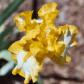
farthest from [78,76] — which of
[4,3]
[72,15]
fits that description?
[4,3]

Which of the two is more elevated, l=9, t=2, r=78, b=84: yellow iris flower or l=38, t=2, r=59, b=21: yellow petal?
l=38, t=2, r=59, b=21: yellow petal

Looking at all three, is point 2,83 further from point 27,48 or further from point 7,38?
point 27,48

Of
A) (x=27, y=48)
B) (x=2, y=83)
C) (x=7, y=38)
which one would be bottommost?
(x=2, y=83)

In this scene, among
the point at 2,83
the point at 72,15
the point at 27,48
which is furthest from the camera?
the point at 72,15

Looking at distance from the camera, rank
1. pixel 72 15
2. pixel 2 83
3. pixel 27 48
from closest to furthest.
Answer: pixel 27 48 < pixel 2 83 < pixel 72 15

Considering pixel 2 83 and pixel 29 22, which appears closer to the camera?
pixel 29 22

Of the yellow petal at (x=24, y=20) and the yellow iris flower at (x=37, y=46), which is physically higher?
the yellow petal at (x=24, y=20)

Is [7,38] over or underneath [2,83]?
over

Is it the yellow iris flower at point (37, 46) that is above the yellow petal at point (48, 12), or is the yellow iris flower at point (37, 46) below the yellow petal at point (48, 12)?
below
